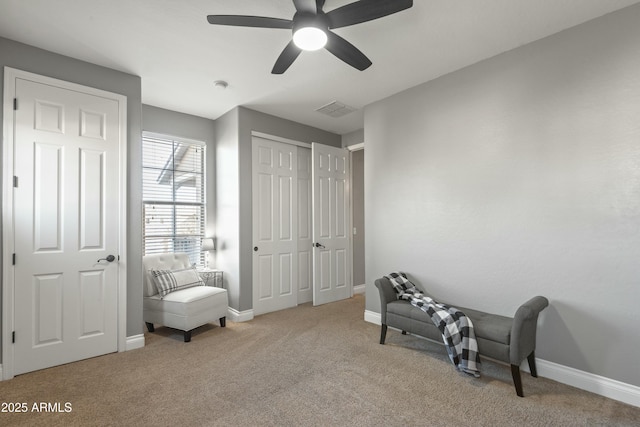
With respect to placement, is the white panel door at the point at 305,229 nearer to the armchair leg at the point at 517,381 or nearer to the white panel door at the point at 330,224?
the white panel door at the point at 330,224

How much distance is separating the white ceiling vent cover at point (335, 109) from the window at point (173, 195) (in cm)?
185

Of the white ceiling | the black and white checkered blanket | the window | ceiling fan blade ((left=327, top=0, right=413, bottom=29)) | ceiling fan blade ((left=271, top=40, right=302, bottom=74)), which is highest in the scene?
the white ceiling

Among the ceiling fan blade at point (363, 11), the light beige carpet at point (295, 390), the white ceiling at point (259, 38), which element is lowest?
the light beige carpet at point (295, 390)

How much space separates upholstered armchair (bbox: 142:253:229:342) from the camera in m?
3.26

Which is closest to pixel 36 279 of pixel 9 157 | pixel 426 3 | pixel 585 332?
pixel 9 157

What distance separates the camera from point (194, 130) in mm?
4332

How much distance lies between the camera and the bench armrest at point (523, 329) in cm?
218

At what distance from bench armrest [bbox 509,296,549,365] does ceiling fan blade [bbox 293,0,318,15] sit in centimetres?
249

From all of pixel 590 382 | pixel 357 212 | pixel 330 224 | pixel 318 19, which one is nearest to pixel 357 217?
pixel 357 212

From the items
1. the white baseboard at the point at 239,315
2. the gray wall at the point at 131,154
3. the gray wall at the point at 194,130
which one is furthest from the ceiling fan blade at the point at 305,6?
the white baseboard at the point at 239,315

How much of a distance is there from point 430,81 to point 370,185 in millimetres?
1359

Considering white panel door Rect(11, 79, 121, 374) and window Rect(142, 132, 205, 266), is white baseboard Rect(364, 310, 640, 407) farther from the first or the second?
window Rect(142, 132, 205, 266)

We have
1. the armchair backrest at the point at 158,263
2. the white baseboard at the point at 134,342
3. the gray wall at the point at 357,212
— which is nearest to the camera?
the white baseboard at the point at 134,342

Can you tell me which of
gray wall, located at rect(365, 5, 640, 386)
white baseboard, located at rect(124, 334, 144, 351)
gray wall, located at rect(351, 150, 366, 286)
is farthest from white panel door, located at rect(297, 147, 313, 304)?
white baseboard, located at rect(124, 334, 144, 351)
